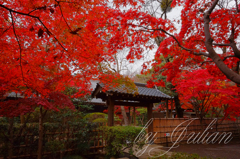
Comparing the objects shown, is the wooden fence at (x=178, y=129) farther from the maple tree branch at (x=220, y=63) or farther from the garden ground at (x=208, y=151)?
the maple tree branch at (x=220, y=63)

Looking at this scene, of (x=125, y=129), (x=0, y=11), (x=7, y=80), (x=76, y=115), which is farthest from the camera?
(x=76, y=115)

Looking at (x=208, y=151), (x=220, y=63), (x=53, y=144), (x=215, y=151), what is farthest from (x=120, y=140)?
(x=215, y=151)

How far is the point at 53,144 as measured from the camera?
575 cm

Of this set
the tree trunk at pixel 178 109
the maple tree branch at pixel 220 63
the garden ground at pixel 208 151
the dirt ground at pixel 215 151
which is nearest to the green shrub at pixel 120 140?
the garden ground at pixel 208 151

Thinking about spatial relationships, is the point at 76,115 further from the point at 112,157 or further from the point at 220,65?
the point at 220,65

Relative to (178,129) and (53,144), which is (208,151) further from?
(53,144)

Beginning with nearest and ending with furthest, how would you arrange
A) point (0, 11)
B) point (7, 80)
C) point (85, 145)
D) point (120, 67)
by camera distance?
1. point (0, 11)
2. point (7, 80)
3. point (85, 145)
4. point (120, 67)

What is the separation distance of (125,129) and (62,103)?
272 centimetres

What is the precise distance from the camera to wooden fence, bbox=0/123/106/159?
545 centimetres

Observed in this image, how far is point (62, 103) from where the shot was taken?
521cm

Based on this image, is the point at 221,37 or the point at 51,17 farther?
the point at 221,37

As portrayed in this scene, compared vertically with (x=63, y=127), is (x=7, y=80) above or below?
above

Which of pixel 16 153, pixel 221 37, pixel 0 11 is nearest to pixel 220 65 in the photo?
pixel 221 37

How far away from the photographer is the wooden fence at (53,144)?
214 inches
